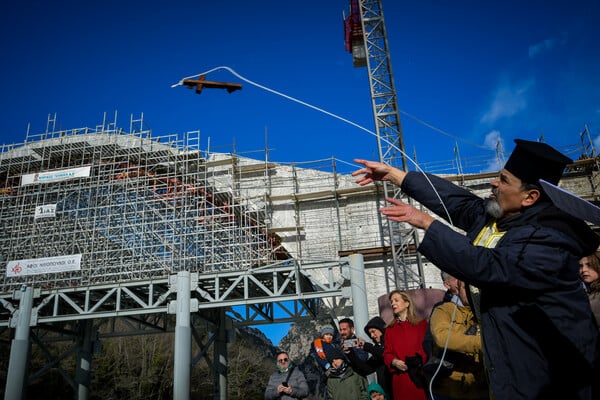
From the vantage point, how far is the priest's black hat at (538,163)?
6.51ft

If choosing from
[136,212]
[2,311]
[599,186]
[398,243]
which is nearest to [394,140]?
[398,243]

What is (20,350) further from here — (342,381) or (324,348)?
(342,381)

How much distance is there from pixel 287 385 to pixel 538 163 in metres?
5.37

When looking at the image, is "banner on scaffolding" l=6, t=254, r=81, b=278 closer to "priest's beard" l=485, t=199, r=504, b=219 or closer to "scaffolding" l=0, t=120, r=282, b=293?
"scaffolding" l=0, t=120, r=282, b=293

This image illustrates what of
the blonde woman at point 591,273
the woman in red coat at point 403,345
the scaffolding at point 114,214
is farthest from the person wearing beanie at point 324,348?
the scaffolding at point 114,214

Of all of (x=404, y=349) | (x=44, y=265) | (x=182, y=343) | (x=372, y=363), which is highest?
(x=44, y=265)

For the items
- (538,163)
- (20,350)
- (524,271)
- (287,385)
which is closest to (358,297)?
(287,385)

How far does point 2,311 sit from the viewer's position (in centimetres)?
1703

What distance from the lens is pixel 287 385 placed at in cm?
644

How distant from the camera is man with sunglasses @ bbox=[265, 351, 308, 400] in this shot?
6395mm

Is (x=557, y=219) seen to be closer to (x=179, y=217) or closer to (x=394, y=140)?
(x=179, y=217)

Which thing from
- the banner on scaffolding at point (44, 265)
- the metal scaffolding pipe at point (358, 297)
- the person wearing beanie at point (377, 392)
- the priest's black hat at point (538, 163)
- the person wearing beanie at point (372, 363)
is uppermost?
the banner on scaffolding at point (44, 265)

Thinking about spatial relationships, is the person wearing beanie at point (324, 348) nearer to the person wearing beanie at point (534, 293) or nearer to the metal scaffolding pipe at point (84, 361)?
the person wearing beanie at point (534, 293)

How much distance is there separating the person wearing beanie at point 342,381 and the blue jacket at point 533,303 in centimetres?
435
